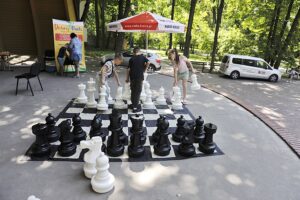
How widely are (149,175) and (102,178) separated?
0.70 meters

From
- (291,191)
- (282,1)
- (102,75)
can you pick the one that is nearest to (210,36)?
(282,1)

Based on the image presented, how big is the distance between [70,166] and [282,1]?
16083 millimetres

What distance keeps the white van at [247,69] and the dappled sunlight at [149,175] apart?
34.3 ft

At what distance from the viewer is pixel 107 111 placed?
17.9 feet

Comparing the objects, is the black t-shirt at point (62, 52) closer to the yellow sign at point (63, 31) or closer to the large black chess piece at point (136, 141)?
the yellow sign at point (63, 31)

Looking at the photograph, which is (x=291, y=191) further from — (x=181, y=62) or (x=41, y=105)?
(x=41, y=105)

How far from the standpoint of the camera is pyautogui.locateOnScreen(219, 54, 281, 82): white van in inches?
504

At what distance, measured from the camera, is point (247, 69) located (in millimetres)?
12891

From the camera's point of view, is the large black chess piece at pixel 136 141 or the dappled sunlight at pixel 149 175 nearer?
the dappled sunlight at pixel 149 175

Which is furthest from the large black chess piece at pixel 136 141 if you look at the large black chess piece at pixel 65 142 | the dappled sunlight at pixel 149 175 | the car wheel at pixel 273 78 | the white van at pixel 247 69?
the car wheel at pixel 273 78

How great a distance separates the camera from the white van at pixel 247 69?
1280 cm

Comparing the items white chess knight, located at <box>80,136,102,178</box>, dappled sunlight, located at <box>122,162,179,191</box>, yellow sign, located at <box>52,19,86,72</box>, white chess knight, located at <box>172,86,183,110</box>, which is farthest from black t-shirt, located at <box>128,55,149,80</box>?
yellow sign, located at <box>52,19,86,72</box>

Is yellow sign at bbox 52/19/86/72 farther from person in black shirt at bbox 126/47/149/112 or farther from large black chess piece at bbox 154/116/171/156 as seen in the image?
large black chess piece at bbox 154/116/171/156

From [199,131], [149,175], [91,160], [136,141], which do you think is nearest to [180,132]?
[199,131]
